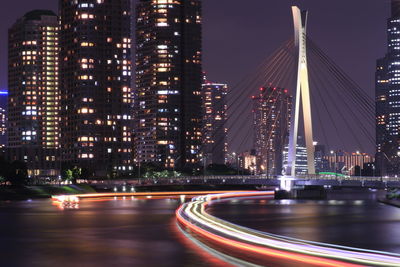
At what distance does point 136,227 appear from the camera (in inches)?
2047

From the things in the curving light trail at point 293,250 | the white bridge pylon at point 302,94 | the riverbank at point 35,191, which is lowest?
the riverbank at point 35,191

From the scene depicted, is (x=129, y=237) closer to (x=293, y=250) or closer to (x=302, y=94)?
(x=293, y=250)

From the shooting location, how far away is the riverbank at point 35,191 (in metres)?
118

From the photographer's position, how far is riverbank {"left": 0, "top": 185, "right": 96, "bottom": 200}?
118100 millimetres

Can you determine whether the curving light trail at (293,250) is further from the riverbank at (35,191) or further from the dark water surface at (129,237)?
the riverbank at (35,191)

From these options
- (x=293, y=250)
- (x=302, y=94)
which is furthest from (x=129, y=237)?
(x=302, y=94)

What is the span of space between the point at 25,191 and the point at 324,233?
282 ft

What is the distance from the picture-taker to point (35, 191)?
419ft

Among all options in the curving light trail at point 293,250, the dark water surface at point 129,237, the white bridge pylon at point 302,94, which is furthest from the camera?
the white bridge pylon at point 302,94

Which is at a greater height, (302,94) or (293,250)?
(302,94)

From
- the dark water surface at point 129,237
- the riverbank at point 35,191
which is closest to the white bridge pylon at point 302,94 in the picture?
the dark water surface at point 129,237

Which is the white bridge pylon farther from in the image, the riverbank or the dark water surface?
the riverbank

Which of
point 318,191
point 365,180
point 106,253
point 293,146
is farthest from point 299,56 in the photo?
point 106,253

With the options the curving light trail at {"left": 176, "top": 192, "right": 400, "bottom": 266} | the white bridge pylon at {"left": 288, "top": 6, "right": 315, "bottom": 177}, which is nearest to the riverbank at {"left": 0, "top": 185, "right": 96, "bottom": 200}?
the white bridge pylon at {"left": 288, "top": 6, "right": 315, "bottom": 177}
